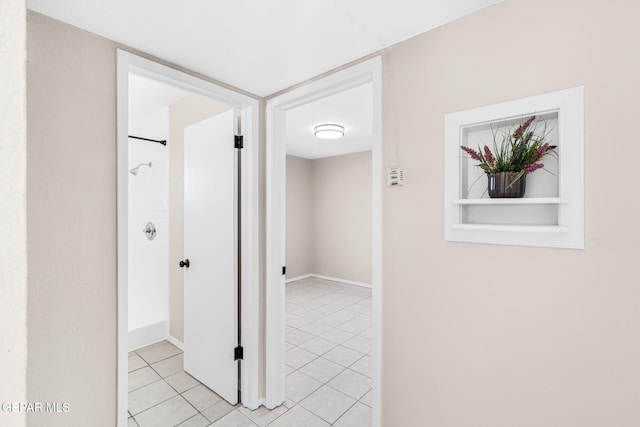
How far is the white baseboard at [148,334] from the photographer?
2.81 meters

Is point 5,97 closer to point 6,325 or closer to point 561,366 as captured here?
point 6,325

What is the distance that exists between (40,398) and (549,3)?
8.13ft

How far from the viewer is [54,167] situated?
4.04 ft

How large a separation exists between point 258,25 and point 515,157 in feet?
3.91

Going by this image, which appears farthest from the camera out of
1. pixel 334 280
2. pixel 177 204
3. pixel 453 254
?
pixel 334 280

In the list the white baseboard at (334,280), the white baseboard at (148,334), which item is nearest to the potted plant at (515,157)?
the white baseboard at (148,334)

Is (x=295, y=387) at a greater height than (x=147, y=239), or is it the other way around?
(x=147, y=239)

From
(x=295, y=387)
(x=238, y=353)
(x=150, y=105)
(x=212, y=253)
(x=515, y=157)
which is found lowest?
(x=295, y=387)

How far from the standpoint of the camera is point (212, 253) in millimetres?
2184

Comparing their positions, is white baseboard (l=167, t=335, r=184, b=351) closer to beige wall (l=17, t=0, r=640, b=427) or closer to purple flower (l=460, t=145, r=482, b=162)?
beige wall (l=17, t=0, r=640, b=427)

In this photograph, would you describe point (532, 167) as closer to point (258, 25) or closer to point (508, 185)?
point (508, 185)

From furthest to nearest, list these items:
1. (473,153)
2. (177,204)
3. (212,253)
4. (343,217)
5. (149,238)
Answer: (343,217), (149,238), (177,204), (212,253), (473,153)

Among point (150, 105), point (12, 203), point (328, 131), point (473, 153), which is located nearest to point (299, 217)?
point (328, 131)

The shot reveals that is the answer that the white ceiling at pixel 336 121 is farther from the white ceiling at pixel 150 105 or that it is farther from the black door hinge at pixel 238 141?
the white ceiling at pixel 150 105
